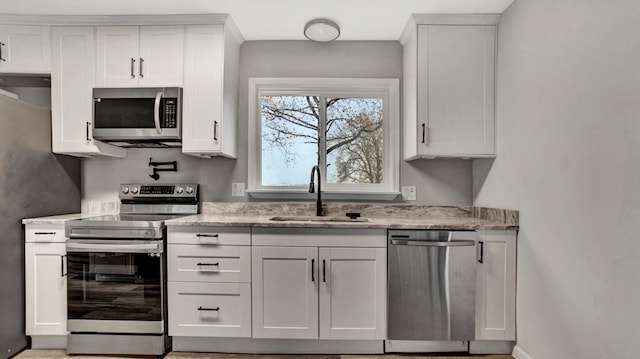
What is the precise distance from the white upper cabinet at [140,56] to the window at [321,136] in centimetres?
63

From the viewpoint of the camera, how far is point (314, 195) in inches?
107

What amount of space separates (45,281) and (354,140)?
2525 millimetres

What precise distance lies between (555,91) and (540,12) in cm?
52

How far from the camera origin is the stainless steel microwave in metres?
2.31

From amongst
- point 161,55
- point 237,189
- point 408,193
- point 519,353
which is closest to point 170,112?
point 161,55

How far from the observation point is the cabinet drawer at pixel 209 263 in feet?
6.88

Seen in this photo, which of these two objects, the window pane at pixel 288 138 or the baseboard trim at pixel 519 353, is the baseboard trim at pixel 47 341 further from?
the baseboard trim at pixel 519 353

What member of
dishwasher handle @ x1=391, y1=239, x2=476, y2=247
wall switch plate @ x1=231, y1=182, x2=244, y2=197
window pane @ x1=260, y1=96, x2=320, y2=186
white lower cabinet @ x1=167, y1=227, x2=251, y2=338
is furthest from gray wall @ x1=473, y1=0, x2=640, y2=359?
wall switch plate @ x1=231, y1=182, x2=244, y2=197

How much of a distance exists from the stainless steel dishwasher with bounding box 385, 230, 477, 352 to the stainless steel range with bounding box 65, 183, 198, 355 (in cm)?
157

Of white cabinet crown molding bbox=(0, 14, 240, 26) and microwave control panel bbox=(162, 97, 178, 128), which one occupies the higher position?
white cabinet crown molding bbox=(0, 14, 240, 26)

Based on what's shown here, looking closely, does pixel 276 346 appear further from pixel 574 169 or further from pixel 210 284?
pixel 574 169

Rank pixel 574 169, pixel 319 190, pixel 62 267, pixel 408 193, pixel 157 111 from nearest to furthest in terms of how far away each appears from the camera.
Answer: pixel 574 169 < pixel 62 267 < pixel 157 111 < pixel 319 190 < pixel 408 193

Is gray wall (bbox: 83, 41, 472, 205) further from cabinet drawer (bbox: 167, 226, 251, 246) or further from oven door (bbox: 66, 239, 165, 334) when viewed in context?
oven door (bbox: 66, 239, 165, 334)

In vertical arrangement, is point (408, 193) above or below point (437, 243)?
above
